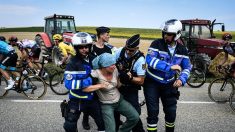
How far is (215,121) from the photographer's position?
7.35 metres

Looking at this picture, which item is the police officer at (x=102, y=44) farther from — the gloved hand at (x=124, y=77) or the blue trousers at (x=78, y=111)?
the blue trousers at (x=78, y=111)

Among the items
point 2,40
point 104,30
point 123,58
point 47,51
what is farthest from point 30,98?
point 47,51

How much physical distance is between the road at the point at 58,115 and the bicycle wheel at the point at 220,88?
21cm

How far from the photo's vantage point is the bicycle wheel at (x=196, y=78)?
11.5 metres

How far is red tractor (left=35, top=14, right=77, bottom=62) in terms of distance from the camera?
59.8ft

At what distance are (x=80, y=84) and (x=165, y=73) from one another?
1461 millimetres

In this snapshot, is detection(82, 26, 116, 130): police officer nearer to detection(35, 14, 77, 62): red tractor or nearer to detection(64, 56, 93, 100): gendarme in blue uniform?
detection(64, 56, 93, 100): gendarme in blue uniform

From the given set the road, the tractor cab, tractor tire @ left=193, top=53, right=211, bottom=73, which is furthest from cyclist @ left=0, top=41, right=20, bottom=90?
the tractor cab

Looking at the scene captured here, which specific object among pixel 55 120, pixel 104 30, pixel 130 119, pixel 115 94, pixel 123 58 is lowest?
pixel 55 120

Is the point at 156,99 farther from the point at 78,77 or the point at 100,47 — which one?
the point at 100,47

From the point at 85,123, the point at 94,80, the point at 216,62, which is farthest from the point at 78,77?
the point at 216,62

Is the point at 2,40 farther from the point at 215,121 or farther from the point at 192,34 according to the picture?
the point at 192,34

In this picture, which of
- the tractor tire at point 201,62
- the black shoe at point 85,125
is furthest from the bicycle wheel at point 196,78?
the black shoe at point 85,125

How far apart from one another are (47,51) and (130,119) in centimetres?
1386
